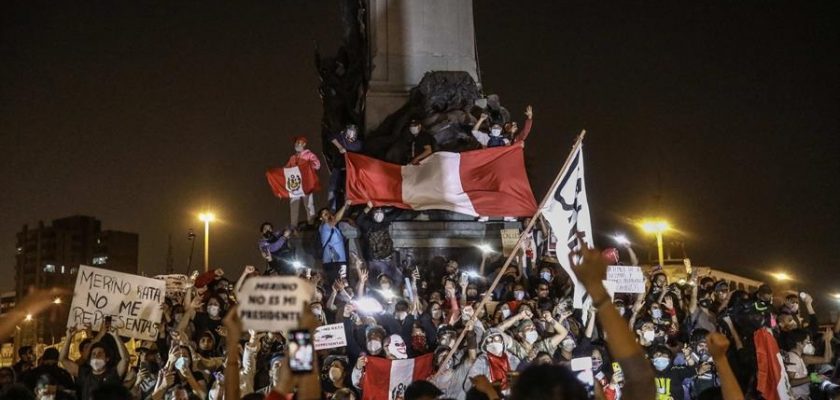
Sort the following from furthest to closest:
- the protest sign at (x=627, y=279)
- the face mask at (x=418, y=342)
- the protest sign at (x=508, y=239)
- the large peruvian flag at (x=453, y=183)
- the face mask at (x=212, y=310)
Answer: the protest sign at (x=508, y=239) → the large peruvian flag at (x=453, y=183) → the face mask at (x=212, y=310) → the face mask at (x=418, y=342) → the protest sign at (x=627, y=279)

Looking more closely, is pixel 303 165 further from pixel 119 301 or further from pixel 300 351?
pixel 300 351

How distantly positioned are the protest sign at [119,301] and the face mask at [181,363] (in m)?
2.29

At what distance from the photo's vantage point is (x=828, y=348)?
41.8 ft

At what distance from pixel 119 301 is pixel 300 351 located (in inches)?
376

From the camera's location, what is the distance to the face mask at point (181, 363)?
10.7m

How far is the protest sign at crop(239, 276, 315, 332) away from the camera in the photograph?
4.11 m

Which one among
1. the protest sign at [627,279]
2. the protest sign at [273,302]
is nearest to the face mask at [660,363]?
the protest sign at [627,279]

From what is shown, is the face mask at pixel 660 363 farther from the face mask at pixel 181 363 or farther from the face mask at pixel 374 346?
the face mask at pixel 181 363

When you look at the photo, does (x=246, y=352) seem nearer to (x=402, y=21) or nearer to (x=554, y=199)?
(x=554, y=199)

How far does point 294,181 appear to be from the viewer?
19.8 meters

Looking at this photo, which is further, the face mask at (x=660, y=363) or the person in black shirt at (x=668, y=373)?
the face mask at (x=660, y=363)

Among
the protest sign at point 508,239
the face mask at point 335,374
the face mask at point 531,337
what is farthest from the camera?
the protest sign at point 508,239

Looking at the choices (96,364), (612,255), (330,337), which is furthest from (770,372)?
(96,364)

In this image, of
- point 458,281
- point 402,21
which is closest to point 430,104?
point 402,21
